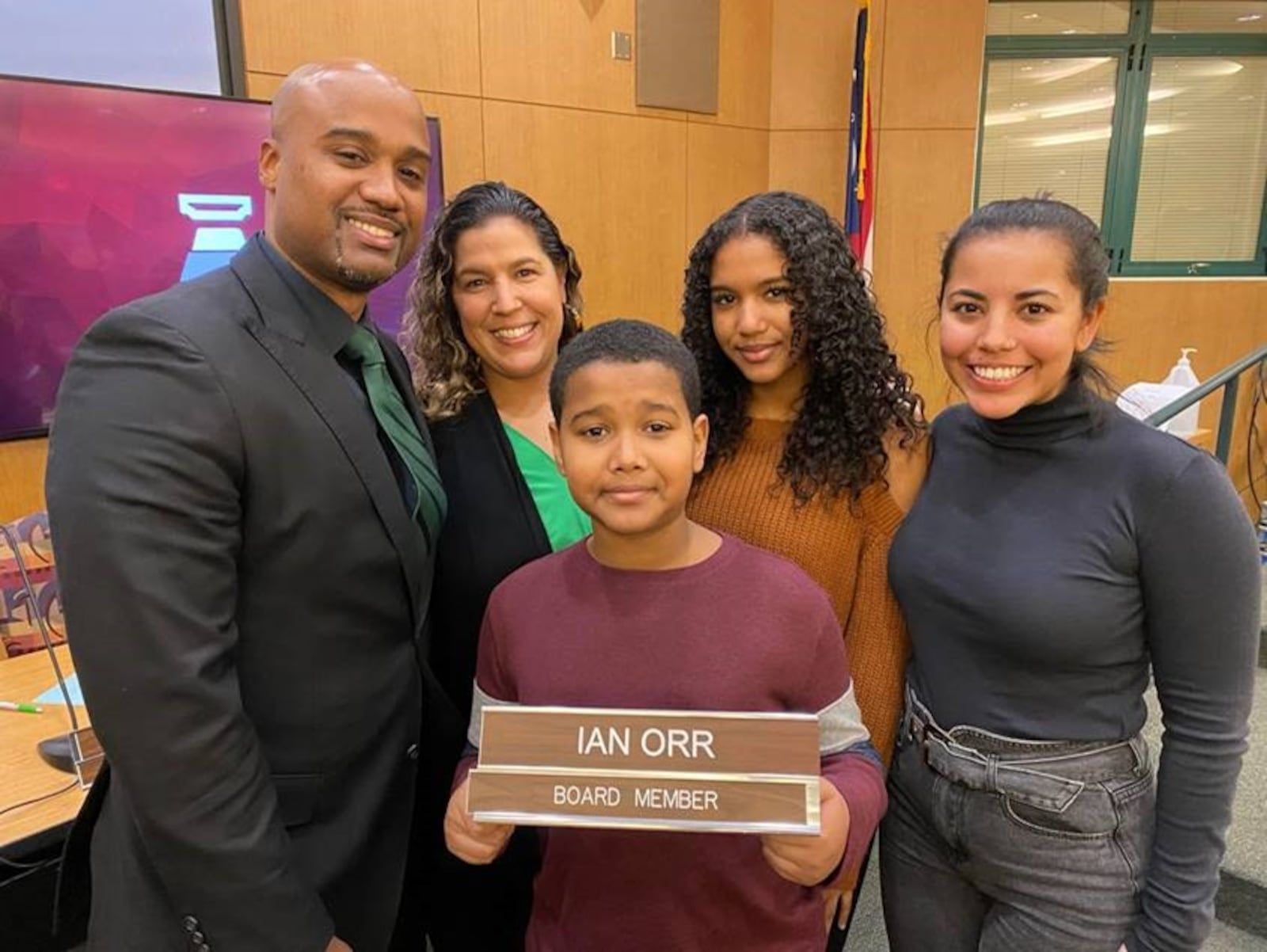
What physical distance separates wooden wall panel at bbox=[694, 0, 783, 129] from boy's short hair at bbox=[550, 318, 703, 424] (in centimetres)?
395

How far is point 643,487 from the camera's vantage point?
1.07 metres

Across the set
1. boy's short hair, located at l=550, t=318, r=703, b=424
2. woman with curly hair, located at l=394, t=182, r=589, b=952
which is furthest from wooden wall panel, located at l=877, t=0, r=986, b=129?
boy's short hair, located at l=550, t=318, r=703, b=424

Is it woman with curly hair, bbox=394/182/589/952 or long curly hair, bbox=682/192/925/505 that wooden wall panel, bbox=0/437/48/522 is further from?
long curly hair, bbox=682/192/925/505

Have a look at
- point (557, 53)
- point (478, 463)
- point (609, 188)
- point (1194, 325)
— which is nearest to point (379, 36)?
point (557, 53)

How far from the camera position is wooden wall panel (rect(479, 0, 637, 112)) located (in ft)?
12.5

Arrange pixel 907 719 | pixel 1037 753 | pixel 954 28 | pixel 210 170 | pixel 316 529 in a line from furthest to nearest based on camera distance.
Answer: pixel 954 28
pixel 210 170
pixel 907 719
pixel 1037 753
pixel 316 529

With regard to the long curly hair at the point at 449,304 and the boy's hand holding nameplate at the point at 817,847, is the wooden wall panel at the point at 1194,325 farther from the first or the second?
the boy's hand holding nameplate at the point at 817,847

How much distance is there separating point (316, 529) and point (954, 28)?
5272mm

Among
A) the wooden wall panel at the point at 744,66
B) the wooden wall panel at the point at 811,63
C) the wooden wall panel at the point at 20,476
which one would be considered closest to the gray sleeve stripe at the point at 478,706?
the wooden wall panel at the point at 20,476

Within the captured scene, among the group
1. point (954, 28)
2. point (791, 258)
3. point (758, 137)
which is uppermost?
point (954, 28)

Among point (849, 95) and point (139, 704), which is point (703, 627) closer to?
point (139, 704)

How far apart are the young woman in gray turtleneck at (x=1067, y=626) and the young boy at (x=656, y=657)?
0.22 m

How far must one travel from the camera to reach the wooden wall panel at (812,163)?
5160 mm

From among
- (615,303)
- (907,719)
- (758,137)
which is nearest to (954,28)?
(758,137)
